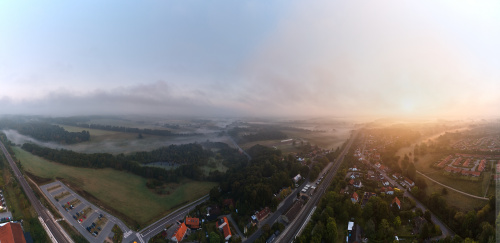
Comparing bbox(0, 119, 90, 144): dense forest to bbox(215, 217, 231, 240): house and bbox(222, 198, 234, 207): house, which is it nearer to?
bbox(222, 198, 234, 207): house

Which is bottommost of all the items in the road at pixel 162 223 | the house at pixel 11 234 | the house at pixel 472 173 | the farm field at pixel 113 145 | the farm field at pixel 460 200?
the road at pixel 162 223

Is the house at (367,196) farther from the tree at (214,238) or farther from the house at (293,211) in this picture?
the tree at (214,238)

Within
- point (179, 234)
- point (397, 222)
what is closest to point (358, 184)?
point (397, 222)

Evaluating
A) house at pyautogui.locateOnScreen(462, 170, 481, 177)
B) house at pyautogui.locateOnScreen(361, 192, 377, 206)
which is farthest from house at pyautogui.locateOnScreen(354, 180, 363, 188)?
house at pyautogui.locateOnScreen(462, 170, 481, 177)

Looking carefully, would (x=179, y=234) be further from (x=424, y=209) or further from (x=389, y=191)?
(x=424, y=209)

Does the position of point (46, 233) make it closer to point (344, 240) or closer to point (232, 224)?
point (232, 224)

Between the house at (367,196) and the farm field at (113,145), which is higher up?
the farm field at (113,145)

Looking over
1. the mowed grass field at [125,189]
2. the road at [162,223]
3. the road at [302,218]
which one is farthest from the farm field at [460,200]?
the mowed grass field at [125,189]

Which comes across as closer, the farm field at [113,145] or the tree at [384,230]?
the tree at [384,230]
